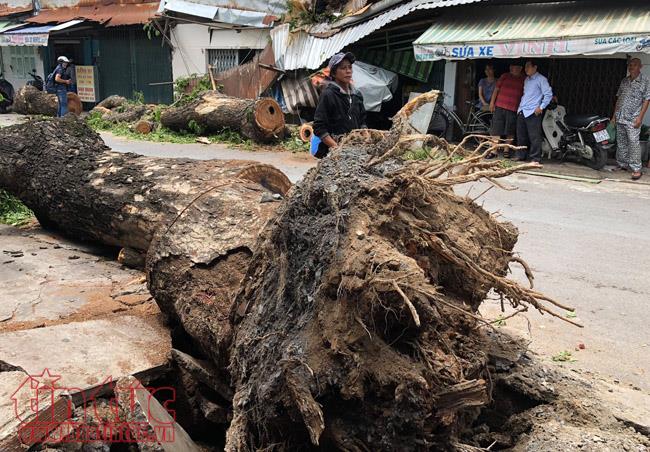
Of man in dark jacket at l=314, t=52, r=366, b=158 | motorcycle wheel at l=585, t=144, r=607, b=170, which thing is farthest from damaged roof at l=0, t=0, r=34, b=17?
man in dark jacket at l=314, t=52, r=366, b=158

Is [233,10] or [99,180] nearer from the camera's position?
[99,180]

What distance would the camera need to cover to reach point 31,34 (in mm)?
22953

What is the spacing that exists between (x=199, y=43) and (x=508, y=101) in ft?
36.4

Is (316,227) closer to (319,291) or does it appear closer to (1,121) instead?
(319,291)

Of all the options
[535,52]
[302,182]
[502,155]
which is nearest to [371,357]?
[302,182]

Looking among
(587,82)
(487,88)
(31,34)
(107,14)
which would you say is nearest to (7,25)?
(31,34)

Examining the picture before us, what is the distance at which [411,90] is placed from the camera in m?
15.7

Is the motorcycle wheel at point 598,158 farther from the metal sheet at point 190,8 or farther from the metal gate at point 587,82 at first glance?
the metal sheet at point 190,8

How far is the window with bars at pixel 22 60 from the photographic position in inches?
1029

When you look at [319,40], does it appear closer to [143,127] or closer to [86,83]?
[143,127]

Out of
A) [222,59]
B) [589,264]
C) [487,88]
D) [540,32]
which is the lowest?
[589,264]

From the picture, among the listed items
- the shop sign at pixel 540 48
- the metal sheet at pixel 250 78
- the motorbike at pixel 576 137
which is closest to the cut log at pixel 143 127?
the metal sheet at pixel 250 78

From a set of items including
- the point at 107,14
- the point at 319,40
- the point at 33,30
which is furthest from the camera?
the point at 33,30

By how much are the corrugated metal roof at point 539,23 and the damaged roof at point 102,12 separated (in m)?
11.5
